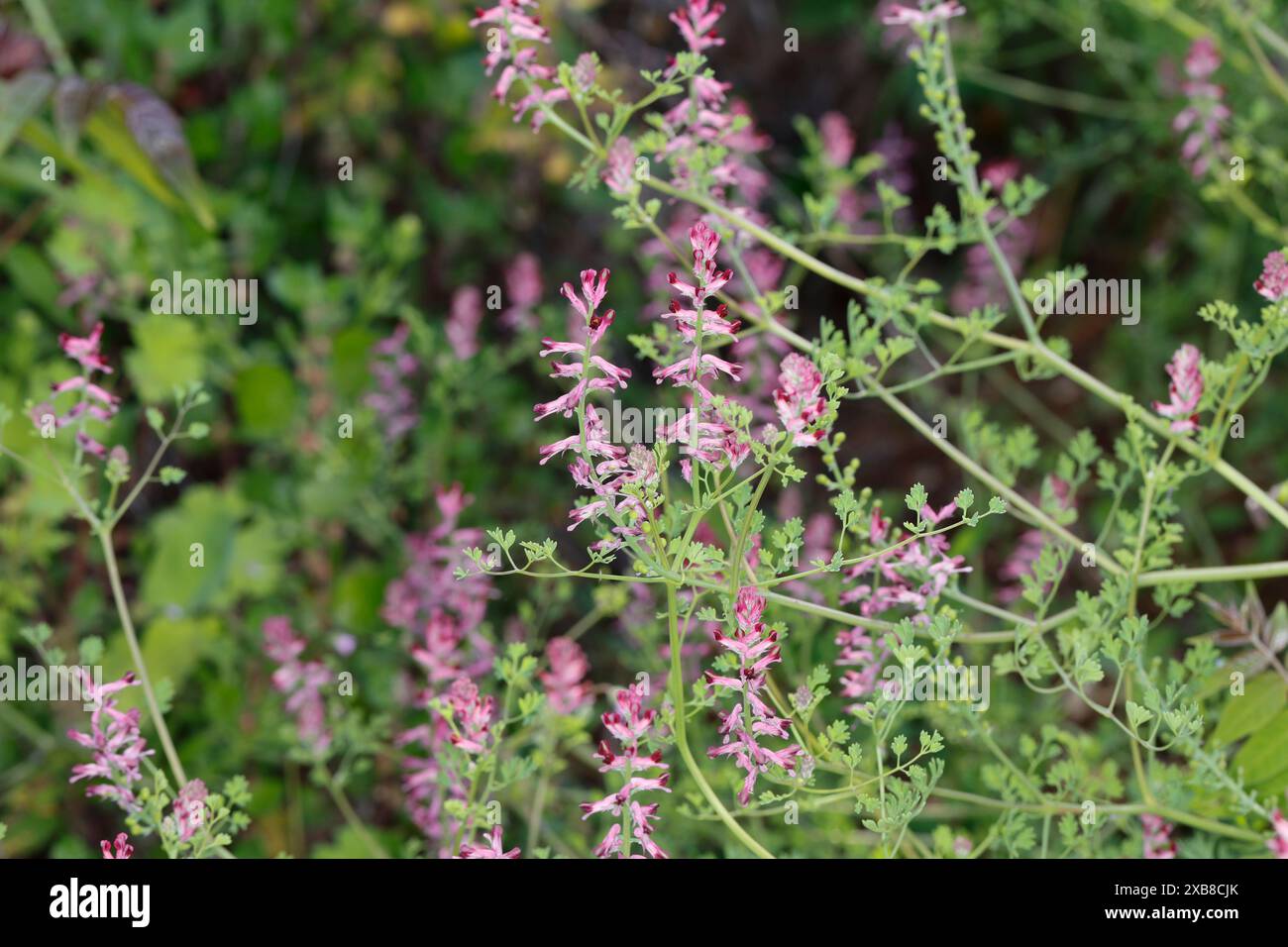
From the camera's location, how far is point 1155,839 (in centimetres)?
91

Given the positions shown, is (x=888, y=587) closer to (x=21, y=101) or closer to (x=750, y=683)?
(x=750, y=683)

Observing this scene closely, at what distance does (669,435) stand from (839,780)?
0.48 metres

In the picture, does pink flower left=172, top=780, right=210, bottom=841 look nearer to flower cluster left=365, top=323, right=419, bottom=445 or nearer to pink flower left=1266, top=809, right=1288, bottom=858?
pink flower left=1266, top=809, right=1288, bottom=858

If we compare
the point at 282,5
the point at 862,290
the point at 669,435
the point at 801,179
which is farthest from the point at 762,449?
the point at 801,179

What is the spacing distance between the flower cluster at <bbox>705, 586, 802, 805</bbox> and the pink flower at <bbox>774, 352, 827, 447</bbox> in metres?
0.10

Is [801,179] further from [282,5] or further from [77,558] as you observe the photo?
[77,558]

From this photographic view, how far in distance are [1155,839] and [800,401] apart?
44 centimetres

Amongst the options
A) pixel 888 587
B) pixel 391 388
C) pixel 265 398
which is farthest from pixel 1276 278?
pixel 265 398

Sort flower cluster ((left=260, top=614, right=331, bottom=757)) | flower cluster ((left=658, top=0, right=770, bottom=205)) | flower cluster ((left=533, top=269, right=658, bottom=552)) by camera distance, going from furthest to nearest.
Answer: flower cluster ((left=260, top=614, right=331, bottom=757)) → flower cluster ((left=658, top=0, right=770, bottom=205)) → flower cluster ((left=533, top=269, right=658, bottom=552))

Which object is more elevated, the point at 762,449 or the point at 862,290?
the point at 862,290

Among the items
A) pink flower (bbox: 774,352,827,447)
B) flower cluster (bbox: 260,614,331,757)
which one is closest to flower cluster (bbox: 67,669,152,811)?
flower cluster (bbox: 260,614,331,757)

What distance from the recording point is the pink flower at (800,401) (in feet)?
2.20

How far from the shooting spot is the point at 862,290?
0.92 meters

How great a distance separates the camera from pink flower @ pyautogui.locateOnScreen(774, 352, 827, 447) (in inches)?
26.5
